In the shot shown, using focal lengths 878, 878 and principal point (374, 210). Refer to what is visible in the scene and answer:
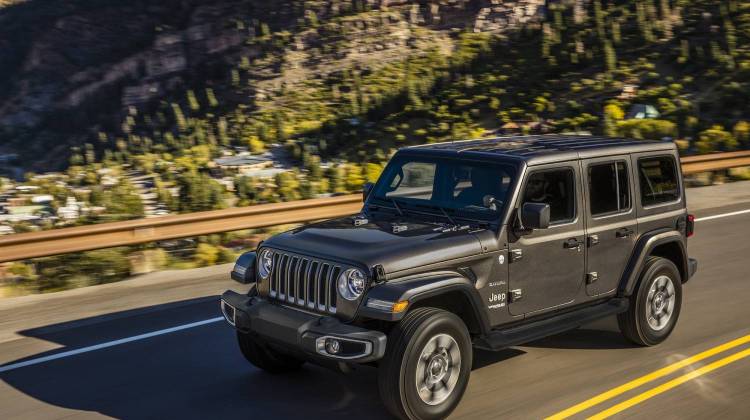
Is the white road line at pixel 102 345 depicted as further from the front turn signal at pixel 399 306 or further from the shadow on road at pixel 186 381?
the front turn signal at pixel 399 306

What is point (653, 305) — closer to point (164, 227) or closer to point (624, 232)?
point (624, 232)

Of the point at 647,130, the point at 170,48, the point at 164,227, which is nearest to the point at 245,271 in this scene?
the point at 164,227

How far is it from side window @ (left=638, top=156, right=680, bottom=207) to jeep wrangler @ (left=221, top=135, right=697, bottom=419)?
16mm

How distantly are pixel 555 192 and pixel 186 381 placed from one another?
3126mm

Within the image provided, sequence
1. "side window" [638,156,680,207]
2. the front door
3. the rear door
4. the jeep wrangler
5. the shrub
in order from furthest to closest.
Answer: the shrub, "side window" [638,156,680,207], the rear door, the front door, the jeep wrangler

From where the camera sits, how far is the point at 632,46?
39812mm

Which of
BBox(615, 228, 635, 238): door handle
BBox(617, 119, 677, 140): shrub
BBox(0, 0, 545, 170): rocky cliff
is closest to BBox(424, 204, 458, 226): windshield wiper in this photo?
BBox(615, 228, 635, 238): door handle

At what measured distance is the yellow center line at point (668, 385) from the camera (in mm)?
5996

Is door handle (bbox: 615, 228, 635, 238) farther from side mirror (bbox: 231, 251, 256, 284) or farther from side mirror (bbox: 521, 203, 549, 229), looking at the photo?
side mirror (bbox: 231, 251, 256, 284)

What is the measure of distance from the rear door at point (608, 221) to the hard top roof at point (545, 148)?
0.32 feet

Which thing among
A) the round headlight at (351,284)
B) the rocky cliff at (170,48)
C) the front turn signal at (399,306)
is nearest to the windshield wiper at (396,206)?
the round headlight at (351,284)

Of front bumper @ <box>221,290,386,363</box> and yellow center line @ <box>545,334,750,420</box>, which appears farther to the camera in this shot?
yellow center line @ <box>545,334,750,420</box>

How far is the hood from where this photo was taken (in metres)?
5.65

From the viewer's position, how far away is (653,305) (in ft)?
24.2
